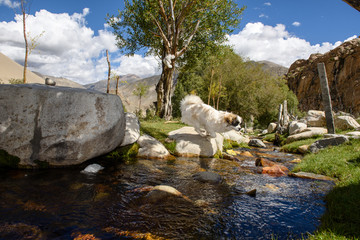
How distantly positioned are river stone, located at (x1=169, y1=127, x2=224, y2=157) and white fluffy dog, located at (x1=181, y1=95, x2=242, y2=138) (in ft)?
1.22

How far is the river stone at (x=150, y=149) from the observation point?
870 centimetres

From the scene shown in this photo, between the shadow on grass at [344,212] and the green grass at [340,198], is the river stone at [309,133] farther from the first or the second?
the shadow on grass at [344,212]

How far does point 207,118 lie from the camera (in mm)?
9688

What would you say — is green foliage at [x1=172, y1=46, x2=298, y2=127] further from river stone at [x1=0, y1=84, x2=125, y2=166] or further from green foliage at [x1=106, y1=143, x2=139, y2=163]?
river stone at [x1=0, y1=84, x2=125, y2=166]

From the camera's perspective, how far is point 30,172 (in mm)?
5777

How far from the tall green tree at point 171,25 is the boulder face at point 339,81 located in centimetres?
5064

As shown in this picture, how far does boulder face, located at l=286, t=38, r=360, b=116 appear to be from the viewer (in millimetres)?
56219

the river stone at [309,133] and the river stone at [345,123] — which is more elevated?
the river stone at [345,123]

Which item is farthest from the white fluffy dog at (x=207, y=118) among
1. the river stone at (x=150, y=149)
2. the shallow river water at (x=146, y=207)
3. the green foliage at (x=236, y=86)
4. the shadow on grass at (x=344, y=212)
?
the green foliage at (x=236, y=86)

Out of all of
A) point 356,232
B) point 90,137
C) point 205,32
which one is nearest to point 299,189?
point 356,232

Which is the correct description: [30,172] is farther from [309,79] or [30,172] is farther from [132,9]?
[309,79]

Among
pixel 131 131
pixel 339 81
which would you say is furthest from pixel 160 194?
pixel 339 81

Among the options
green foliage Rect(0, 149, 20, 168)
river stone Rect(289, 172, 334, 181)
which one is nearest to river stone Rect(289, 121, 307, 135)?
river stone Rect(289, 172, 334, 181)

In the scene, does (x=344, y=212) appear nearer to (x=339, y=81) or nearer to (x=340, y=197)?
(x=340, y=197)
